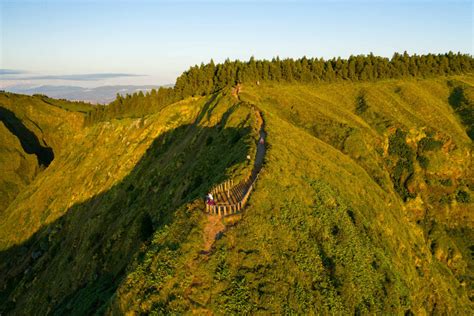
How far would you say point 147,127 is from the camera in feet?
271

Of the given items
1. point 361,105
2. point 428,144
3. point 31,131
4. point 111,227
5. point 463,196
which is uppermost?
point 361,105

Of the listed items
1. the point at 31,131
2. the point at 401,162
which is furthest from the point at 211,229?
the point at 31,131

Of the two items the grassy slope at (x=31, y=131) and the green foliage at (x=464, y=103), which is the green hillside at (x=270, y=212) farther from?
the grassy slope at (x=31, y=131)

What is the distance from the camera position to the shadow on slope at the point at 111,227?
4275 cm

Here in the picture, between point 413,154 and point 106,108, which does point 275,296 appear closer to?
point 413,154

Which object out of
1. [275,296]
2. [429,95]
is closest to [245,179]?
[275,296]

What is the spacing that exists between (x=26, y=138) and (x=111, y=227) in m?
143

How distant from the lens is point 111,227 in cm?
5794

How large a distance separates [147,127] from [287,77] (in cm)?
4203

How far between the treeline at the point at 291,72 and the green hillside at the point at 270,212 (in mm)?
3728

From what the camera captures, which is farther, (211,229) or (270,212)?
(270,212)

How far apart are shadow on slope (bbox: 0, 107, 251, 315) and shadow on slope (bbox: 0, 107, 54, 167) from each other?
A: 93.0m

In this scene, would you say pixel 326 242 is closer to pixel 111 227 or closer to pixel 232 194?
pixel 232 194

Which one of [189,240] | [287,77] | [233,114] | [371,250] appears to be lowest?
[371,250]
